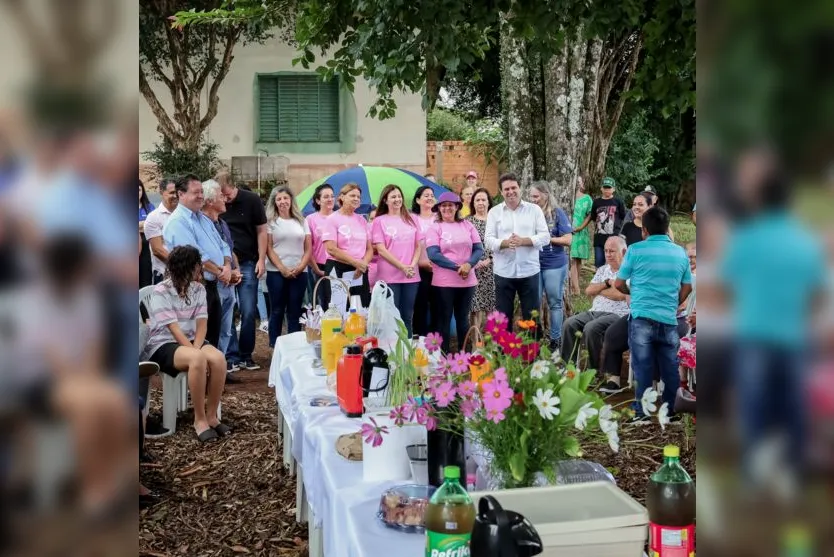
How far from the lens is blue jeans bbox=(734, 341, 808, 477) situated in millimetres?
354

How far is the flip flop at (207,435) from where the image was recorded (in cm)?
564

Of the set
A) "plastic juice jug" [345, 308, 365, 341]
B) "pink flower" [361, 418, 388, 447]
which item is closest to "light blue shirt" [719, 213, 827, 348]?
"pink flower" [361, 418, 388, 447]

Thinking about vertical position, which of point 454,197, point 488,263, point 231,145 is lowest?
point 488,263

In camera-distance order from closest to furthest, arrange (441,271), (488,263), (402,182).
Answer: (441,271)
(488,263)
(402,182)

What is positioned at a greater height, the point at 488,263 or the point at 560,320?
the point at 488,263

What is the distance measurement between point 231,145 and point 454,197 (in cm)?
1015

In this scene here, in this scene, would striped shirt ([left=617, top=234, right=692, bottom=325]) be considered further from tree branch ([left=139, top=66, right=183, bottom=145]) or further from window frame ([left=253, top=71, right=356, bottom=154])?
tree branch ([left=139, top=66, right=183, bottom=145])

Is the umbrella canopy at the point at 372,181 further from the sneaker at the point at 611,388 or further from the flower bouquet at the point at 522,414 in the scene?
the flower bouquet at the point at 522,414

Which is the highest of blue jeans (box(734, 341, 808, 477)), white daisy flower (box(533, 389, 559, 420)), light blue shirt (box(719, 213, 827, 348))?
light blue shirt (box(719, 213, 827, 348))

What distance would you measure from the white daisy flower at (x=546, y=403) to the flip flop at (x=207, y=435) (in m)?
3.95

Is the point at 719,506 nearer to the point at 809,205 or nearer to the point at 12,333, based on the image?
the point at 809,205

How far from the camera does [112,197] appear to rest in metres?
0.39

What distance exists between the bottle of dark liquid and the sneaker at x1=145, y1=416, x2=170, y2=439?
4.44m

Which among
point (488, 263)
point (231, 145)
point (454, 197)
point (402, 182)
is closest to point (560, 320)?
point (488, 263)
